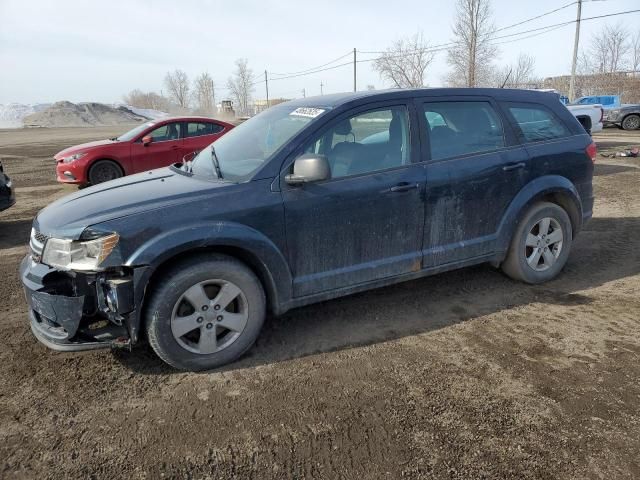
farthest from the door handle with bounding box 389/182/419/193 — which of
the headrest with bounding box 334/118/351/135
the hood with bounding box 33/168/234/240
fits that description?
the hood with bounding box 33/168/234/240

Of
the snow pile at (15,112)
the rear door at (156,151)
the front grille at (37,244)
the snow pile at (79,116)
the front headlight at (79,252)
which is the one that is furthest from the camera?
the snow pile at (15,112)

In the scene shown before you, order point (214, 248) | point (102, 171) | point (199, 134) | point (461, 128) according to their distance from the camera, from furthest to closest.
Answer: point (199, 134), point (102, 171), point (461, 128), point (214, 248)

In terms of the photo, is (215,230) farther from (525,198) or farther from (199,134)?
(199,134)

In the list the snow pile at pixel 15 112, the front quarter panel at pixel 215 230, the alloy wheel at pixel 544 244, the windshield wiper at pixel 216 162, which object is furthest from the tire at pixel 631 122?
the snow pile at pixel 15 112

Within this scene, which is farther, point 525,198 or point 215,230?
point 525,198

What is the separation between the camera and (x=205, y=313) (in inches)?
118

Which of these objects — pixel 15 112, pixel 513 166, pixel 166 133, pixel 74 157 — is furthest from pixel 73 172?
pixel 15 112

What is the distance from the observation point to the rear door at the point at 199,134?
9914 millimetres

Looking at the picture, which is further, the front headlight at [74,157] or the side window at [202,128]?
the side window at [202,128]

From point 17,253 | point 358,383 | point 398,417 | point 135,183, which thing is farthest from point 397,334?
point 17,253

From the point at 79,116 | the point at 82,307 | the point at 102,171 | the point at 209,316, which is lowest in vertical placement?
the point at 209,316

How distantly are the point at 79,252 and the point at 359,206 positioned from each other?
1.85 meters

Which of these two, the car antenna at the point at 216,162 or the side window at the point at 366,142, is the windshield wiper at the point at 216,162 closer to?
the car antenna at the point at 216,162

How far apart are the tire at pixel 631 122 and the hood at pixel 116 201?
24375 mm
